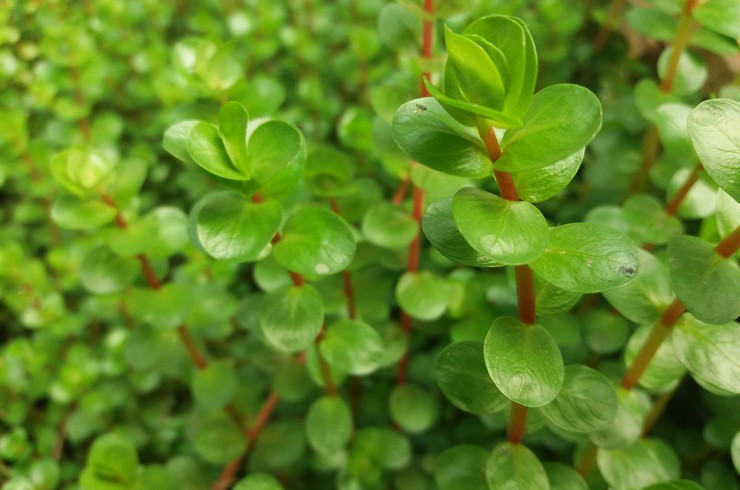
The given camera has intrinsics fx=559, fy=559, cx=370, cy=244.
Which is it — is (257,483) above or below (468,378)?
below

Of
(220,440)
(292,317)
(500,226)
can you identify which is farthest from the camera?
(220,440)

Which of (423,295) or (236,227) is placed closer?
(236,227)

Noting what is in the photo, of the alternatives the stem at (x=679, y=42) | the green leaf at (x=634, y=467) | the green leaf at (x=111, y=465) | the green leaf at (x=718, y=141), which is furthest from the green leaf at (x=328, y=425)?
the stem at (x=679, y=42)

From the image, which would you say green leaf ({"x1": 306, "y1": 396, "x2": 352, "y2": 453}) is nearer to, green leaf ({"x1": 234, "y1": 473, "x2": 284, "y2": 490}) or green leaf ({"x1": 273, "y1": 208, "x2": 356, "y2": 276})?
green leaf ({"x1": 234, "y1": 473, "x2": 284, "y2": 490})

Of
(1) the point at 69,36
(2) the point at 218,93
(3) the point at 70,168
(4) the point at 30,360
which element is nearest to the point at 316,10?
(1) the point at 69,36

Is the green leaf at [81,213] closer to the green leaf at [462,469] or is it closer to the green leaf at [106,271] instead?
the green leaf at [106,271]

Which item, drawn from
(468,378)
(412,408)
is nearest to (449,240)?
(468,378)

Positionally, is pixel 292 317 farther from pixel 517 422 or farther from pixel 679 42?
pixel 679 42
